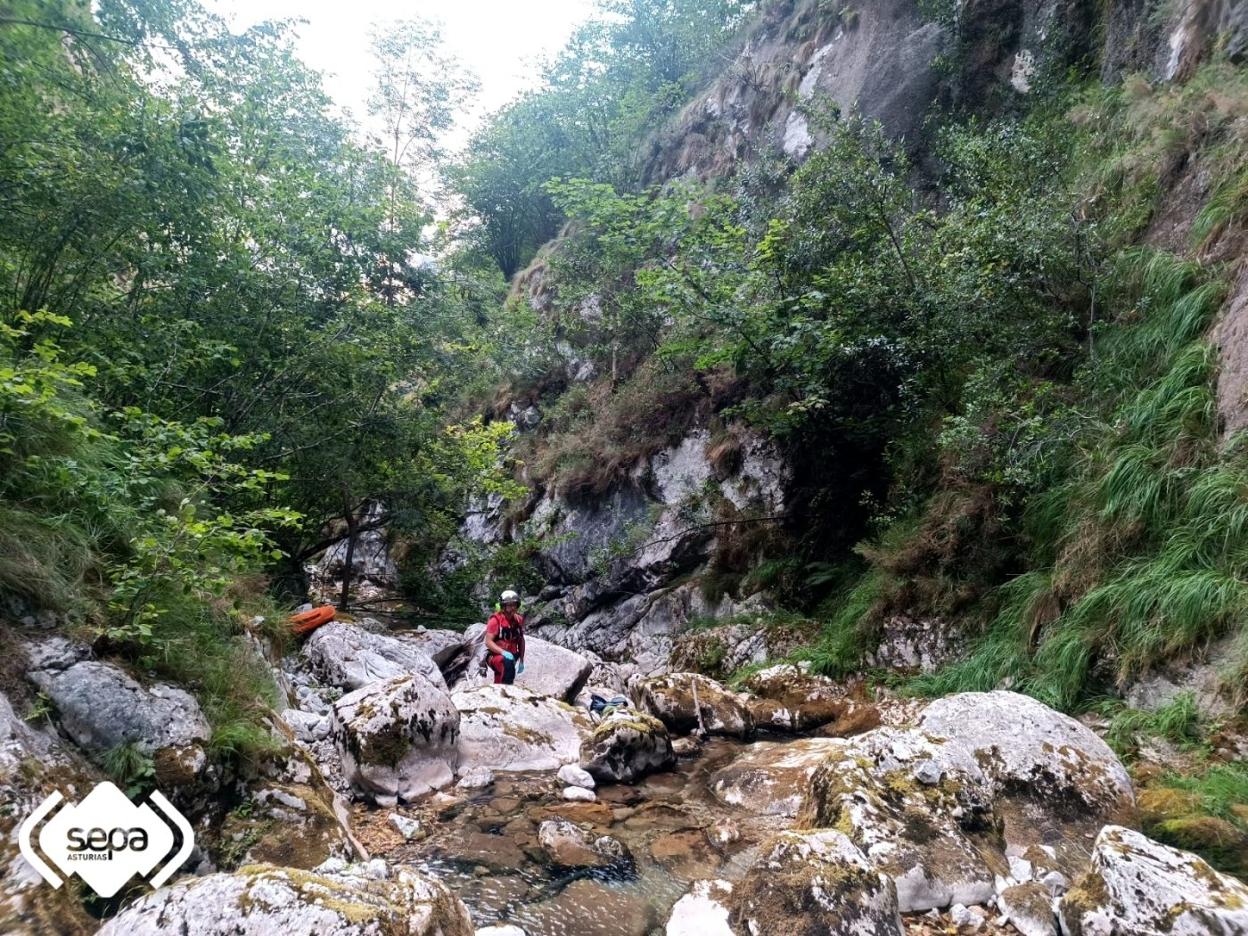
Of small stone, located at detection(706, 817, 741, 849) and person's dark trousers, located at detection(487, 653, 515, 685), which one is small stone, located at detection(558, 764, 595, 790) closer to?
small stone, located at detection(706, 817, 741, 849)

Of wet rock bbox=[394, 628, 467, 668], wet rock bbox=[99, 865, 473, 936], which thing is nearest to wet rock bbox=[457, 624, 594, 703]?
wet rock bbox=[394, 628, 467, 668]

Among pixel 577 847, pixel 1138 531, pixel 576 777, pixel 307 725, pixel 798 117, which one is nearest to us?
pixel 577 847

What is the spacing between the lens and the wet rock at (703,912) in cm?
359

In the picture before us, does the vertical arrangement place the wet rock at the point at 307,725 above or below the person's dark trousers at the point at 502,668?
below

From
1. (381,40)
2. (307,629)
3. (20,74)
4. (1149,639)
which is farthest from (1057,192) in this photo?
(381,40)

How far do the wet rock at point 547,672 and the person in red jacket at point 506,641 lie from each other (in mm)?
506

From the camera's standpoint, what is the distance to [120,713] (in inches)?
147

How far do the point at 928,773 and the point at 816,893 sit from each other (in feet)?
5.45

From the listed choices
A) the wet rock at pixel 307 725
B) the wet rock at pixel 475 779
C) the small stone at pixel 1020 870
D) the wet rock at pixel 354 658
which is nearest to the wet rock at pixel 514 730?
the wet rock at pixel 475 779

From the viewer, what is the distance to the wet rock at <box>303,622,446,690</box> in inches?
348

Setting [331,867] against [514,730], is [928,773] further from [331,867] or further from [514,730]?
[514,730]

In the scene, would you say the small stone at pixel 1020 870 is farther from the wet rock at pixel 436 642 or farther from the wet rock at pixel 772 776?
the wet rock at pixel 436 642

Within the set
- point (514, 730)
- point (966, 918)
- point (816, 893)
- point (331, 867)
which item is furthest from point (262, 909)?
point (514, 730)

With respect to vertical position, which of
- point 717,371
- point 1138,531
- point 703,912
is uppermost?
point 717,371
